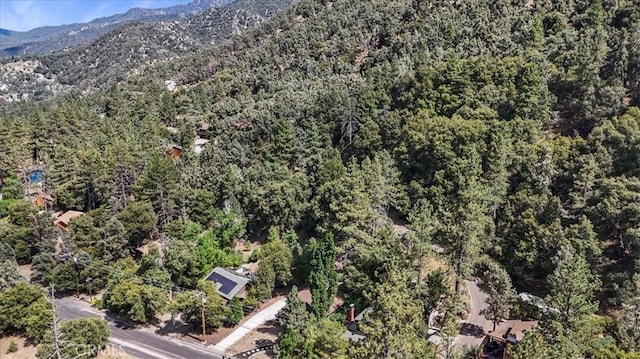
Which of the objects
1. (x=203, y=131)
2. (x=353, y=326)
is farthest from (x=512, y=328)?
(x=203, y=131)

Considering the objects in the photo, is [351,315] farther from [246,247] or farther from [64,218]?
[64,218]

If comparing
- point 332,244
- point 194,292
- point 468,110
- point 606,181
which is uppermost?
point 468,110

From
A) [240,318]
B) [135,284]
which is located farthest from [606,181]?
[135,284]

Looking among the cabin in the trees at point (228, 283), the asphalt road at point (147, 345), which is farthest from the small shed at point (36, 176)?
the cabin in the trees at point (228, 283)

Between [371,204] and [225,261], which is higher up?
[371,204]

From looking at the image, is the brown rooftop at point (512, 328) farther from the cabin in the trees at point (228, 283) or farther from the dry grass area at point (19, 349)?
the dry grass area at point (19, 349)

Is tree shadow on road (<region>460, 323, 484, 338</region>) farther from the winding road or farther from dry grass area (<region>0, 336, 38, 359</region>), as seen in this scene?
dry grass area (<region>0, 336, 38, 359</region>)

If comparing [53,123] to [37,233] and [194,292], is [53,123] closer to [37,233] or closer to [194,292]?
[37,233]

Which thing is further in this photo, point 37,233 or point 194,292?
point 37,233
